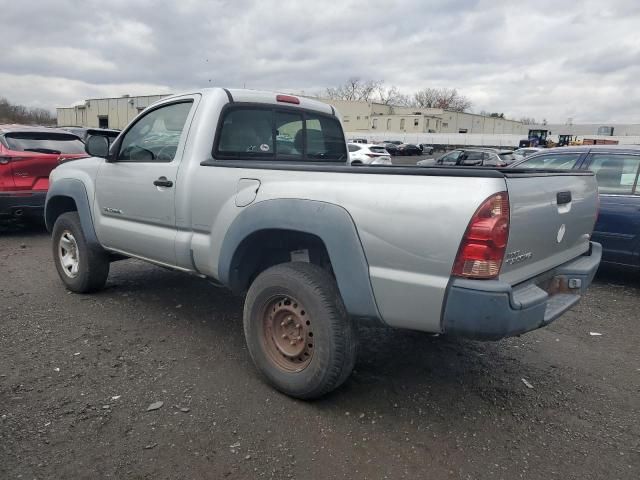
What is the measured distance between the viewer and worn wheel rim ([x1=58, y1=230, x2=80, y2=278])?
521cm

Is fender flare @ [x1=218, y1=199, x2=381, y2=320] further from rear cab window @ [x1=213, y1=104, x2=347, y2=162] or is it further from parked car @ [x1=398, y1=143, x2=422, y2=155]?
parked car @ [x1=398, y1=143, x2=422, y2=155]

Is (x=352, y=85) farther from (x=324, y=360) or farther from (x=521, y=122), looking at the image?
(x=324, y=360)

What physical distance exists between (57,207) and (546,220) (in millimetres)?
4894

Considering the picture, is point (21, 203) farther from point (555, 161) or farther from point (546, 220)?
point (555, 161)

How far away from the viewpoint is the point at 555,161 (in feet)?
22.6

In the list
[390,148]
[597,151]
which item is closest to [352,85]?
[390,148]

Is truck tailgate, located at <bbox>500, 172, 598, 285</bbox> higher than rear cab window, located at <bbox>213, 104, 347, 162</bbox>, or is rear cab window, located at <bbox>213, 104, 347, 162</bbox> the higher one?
rear cab window, located at <bbox>213, 104, 347, 162</bbox>

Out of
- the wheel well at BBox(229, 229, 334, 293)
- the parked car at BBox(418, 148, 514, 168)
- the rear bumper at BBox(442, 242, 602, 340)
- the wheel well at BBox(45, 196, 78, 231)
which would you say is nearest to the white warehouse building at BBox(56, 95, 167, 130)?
the parked car at BBox(418, 148, 514, 168)

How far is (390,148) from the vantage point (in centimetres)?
5044

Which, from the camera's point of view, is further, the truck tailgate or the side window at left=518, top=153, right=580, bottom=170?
the side window at left=518, top=153, right=580, bottom=170

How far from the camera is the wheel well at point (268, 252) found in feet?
10.7

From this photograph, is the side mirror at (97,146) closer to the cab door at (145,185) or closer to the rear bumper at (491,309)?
the cab door at (145,185)

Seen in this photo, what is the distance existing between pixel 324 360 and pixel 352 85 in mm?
104026

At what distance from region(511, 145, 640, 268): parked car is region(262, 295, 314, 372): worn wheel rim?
447 cm
